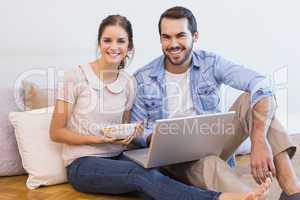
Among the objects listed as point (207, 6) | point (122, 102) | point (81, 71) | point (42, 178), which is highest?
point (207, 6)

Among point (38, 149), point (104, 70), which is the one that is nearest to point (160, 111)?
point (104, 70)

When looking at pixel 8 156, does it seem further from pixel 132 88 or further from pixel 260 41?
pixel 260 41

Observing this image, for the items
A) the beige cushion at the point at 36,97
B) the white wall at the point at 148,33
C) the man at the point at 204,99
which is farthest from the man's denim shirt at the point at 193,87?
the white wall at the point at 148,33

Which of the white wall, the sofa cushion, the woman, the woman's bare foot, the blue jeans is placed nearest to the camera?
the woman's bare foot

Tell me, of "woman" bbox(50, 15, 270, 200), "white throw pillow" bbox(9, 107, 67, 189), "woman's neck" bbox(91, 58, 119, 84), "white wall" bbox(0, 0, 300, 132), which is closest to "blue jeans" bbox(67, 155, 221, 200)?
"woman" bbox(50, 15, 270, 200)

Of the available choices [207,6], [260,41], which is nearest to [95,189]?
[207,6]

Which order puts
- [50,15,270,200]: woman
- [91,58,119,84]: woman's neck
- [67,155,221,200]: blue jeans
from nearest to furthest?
[67,155,221,200]: blue jeans → [50,15,270,200]: woman → [91,58,119,84]: woman's neck

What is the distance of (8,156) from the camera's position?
2027 mm

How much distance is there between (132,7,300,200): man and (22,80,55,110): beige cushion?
470 mm

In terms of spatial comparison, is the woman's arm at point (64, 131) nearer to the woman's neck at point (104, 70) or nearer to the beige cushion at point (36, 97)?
the woman's neck at point (104, 70)

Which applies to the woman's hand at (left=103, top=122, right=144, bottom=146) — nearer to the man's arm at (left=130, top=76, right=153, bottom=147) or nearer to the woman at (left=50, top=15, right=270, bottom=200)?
the woman at (left=50, top=15, right=270, bottom=200)

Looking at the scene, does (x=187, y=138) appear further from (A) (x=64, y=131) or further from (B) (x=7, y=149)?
(B) (x=7, y=149)

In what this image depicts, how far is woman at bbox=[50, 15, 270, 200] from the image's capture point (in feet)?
5.63

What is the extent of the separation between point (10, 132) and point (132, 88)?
623 mm
